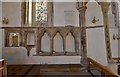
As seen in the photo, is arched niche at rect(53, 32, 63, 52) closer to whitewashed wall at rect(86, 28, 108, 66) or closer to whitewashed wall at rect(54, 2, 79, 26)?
whitewashed wall at rect(54, 2, 79, 26)

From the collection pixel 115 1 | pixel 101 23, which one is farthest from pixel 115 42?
pixel 115 1

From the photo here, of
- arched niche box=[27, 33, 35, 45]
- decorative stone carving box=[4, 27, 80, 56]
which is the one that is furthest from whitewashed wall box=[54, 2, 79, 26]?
arched niche box=[27, 33, 35, 45]

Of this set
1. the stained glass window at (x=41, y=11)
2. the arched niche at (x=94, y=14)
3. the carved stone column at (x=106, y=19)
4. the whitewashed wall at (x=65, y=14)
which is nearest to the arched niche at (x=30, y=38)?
the stained glass window at (x=41, y=11)

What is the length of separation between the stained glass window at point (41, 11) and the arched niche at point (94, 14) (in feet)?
7.73

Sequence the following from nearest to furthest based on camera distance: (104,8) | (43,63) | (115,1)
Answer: (104,8)
(115,1)
(43,63)

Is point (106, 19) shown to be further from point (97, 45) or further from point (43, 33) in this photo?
point (43, 33)

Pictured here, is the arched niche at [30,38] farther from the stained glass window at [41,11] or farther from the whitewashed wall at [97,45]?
the whitewashed wall at [97,45]

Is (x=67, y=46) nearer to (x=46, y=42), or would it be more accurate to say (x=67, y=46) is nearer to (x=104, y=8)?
(x=46, y=42)

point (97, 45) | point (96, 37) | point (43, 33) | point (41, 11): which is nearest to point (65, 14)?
point (41, 11)

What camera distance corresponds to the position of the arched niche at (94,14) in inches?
379

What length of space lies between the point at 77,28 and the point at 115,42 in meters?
2.20

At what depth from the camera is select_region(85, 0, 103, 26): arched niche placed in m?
9.64

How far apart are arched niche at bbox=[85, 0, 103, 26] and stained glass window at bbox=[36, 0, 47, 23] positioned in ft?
7.73

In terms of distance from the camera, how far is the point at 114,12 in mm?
9250
